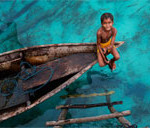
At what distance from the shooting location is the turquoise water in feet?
14.4

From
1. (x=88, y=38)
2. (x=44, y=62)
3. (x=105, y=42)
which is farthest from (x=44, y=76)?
(x=88, y=38)

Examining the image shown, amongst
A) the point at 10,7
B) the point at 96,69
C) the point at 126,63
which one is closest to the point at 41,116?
the point at 96,69

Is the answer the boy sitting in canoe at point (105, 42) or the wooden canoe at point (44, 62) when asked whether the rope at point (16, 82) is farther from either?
the boy sitting in canoe at point (105, 42)

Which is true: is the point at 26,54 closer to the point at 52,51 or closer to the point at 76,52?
the point at 52,51

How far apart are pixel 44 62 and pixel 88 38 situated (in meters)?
2.54

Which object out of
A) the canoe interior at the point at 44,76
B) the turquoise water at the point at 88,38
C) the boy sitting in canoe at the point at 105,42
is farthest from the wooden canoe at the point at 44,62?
the turquoise water at the point at 88,38

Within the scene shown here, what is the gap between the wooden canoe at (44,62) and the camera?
3.54 meters

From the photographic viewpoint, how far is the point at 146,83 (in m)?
4.75

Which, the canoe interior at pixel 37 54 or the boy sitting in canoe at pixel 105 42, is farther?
the canoe interior at pixel 37 54

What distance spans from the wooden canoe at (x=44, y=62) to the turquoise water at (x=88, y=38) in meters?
1.06

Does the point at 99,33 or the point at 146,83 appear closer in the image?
the point at 99,33

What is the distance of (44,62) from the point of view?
442cm

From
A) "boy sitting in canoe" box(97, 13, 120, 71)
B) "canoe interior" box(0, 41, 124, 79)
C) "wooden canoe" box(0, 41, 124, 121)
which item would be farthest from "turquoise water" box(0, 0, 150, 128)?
"boy sitting in canoe" box(97, 13, 120, 71)

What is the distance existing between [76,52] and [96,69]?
1426 millimetres
